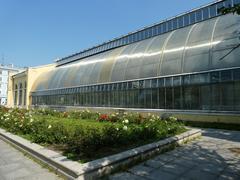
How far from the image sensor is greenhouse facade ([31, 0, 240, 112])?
15.6m

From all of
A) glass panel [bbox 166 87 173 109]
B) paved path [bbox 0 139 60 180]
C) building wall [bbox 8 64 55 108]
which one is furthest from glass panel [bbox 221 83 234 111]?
building wall [bbox 8 64 55 108]

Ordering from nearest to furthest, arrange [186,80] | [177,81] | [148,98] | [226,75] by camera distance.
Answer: [226,75] < [186,80] < [177,81] < [148,98]

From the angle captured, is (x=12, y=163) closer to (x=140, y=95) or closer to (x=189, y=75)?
(x=189, y=75)

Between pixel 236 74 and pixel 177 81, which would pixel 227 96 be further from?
pixel 177 81

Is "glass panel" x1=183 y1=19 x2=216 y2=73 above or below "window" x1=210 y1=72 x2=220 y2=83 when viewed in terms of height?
above

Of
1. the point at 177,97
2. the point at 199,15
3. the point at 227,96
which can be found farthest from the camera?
the point at 199,15

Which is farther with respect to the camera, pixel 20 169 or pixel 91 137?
pixel 91 137

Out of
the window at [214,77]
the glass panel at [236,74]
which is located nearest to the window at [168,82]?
the window at [214,77]

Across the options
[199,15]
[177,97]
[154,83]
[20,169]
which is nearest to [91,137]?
[20,169]

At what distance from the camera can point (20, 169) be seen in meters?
6.28

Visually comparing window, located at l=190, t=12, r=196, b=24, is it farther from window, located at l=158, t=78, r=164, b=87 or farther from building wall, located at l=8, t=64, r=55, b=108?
building wall, located at l=8, t=64, r=55, b=108

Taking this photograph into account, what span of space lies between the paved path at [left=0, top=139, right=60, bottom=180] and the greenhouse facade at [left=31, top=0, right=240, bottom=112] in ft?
27.4

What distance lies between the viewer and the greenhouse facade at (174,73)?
51.2 feet

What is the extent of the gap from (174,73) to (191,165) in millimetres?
12826
